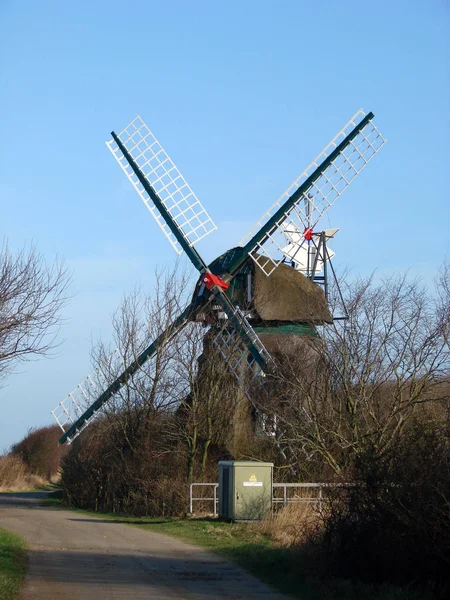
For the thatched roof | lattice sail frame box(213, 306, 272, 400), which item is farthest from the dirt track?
the thatched roof

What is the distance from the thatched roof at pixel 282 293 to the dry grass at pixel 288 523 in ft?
34.0

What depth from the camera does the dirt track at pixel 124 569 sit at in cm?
1012

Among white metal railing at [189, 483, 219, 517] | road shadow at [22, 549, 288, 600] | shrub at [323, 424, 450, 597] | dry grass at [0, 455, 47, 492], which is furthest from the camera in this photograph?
dry grass at [0, 455, 47, 492]

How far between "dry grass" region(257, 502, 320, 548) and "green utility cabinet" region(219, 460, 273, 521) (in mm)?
714

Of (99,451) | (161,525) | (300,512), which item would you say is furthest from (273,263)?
(300,512)

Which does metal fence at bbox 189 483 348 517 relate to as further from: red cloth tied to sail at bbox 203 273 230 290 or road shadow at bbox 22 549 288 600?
red cloth tied to sail at bbox 203 273 230 290

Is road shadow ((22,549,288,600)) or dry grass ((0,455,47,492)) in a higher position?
dry grass ((0,455,47,492))

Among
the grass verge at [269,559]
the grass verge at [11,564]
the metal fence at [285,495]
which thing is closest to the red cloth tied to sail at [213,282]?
the metal fence at [285,495]

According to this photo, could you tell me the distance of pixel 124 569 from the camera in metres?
12.2

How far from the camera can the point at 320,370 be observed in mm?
23359

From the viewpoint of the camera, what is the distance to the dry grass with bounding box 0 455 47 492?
47.6 metres

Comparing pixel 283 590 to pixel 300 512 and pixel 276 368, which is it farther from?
pixel 276 368

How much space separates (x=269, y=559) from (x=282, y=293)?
15616 millimetres

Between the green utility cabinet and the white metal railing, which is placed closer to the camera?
the green utility cabinet
